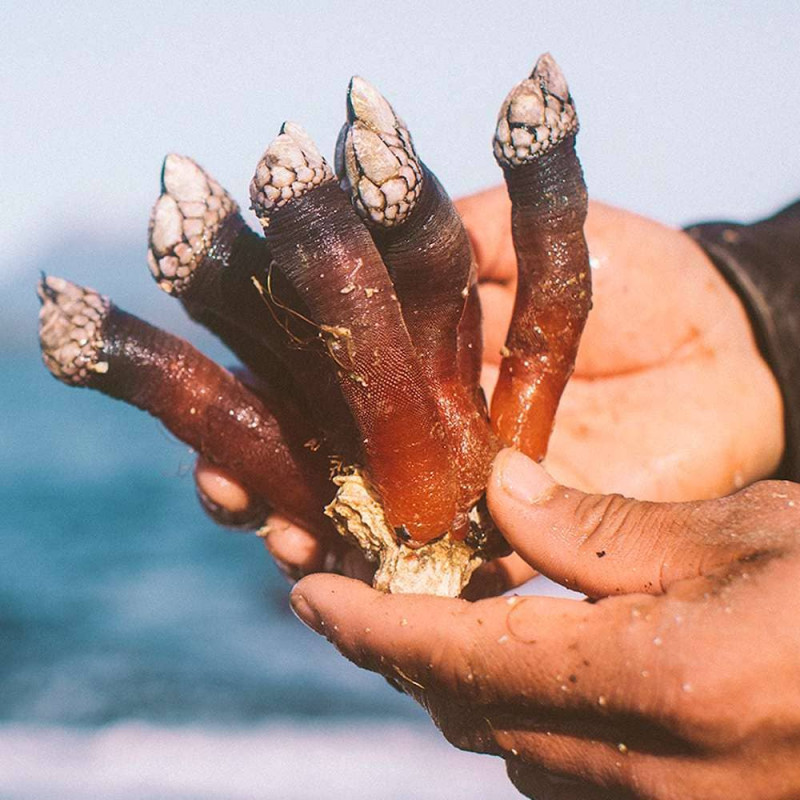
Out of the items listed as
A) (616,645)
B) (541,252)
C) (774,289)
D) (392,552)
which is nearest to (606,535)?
(616,645)

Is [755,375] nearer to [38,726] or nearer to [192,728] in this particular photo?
[192,728]

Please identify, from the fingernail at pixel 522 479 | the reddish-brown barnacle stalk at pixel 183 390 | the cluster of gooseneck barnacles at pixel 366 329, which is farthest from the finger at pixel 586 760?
the reddish-brown barnacle stalk at pixel 183 390

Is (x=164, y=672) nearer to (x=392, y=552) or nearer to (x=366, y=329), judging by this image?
(x=392, y=552)

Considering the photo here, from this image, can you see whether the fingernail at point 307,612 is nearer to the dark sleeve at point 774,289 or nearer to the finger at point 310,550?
the finger at point 310,550

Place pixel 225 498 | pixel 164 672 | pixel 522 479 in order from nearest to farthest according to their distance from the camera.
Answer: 1. pixel 522 479
2. pixel 225 498
3. pixel 164 672

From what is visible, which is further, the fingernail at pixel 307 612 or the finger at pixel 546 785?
the fingernail at pixel 307 612

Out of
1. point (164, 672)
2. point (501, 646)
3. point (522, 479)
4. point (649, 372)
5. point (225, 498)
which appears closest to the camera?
point (501, 646)

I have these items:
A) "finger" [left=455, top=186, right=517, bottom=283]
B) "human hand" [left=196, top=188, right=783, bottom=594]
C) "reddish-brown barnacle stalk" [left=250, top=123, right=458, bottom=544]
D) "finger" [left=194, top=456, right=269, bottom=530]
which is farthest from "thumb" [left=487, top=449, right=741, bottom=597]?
"finger" [left=455, top=186, right=517, bottom=283]

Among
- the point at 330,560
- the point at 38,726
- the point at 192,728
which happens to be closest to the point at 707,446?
the point at 330,560
